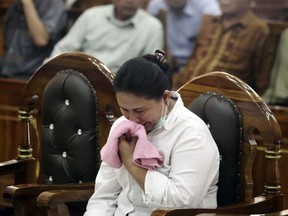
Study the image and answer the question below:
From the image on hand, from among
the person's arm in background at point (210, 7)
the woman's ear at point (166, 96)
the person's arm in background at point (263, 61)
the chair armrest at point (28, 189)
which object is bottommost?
the chair armrest at point (28, 189)

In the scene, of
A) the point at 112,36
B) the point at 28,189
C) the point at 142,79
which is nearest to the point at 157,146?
the point at 142,79

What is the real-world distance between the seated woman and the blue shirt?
6.37 ft

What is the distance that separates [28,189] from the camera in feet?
7.82

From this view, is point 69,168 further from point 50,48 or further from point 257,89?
point 50,48

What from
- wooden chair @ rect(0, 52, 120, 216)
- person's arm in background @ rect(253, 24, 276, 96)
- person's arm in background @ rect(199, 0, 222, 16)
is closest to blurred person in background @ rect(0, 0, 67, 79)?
person's arm in background @ rect(199, 0, 222, 16)

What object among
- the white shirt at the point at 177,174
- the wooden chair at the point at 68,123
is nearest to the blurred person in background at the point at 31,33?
the wooden chair at the point at 68,123

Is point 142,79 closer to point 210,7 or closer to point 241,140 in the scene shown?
point 241,140

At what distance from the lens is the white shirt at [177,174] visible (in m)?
2.08

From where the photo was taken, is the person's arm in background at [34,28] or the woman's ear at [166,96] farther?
the person's arm in background at [34,28]

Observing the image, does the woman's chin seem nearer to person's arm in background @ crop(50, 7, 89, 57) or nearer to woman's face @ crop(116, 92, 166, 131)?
woman's face @ crop(116, 92, 166, 131)

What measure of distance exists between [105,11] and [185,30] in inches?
18.1

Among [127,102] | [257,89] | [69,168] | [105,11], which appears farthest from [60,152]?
[105,11]

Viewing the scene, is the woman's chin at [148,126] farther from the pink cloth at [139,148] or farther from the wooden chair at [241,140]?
the wooden chair at [241,140]

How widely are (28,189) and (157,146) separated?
0.48 meters
